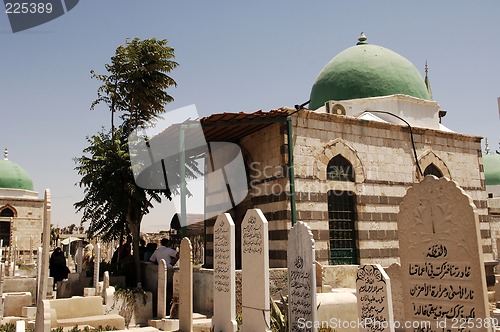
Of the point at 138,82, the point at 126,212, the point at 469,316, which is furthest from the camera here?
the point at 138,82

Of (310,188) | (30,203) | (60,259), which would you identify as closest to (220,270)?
(310,188)

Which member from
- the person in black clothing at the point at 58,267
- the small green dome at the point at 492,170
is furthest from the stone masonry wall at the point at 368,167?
the small green dome at the point at 492,170

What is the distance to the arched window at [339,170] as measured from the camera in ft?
32.7

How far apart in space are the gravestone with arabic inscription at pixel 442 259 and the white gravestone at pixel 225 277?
2.95m

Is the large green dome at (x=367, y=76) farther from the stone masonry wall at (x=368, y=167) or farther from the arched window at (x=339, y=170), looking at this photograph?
the arched window at (x=339, y=170)

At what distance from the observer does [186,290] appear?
299 inches

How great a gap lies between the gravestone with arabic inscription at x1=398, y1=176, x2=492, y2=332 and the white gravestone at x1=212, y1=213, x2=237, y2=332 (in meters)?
2.95

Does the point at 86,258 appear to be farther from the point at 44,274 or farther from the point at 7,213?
the point at 7,213

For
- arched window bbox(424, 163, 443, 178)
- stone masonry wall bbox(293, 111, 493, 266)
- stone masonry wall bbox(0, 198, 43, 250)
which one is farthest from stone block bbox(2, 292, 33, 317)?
stone masonry wall bbox(0, 198, 43, 250)

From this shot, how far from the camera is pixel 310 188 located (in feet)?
31.2

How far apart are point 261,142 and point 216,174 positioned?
99.1 inches

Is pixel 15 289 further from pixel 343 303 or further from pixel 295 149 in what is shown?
pixel 343 303

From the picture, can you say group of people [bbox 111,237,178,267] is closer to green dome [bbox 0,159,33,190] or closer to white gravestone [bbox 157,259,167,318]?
white gravestone [bbox 157,259,167,318]

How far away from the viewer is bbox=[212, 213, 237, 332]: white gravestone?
6.49m
